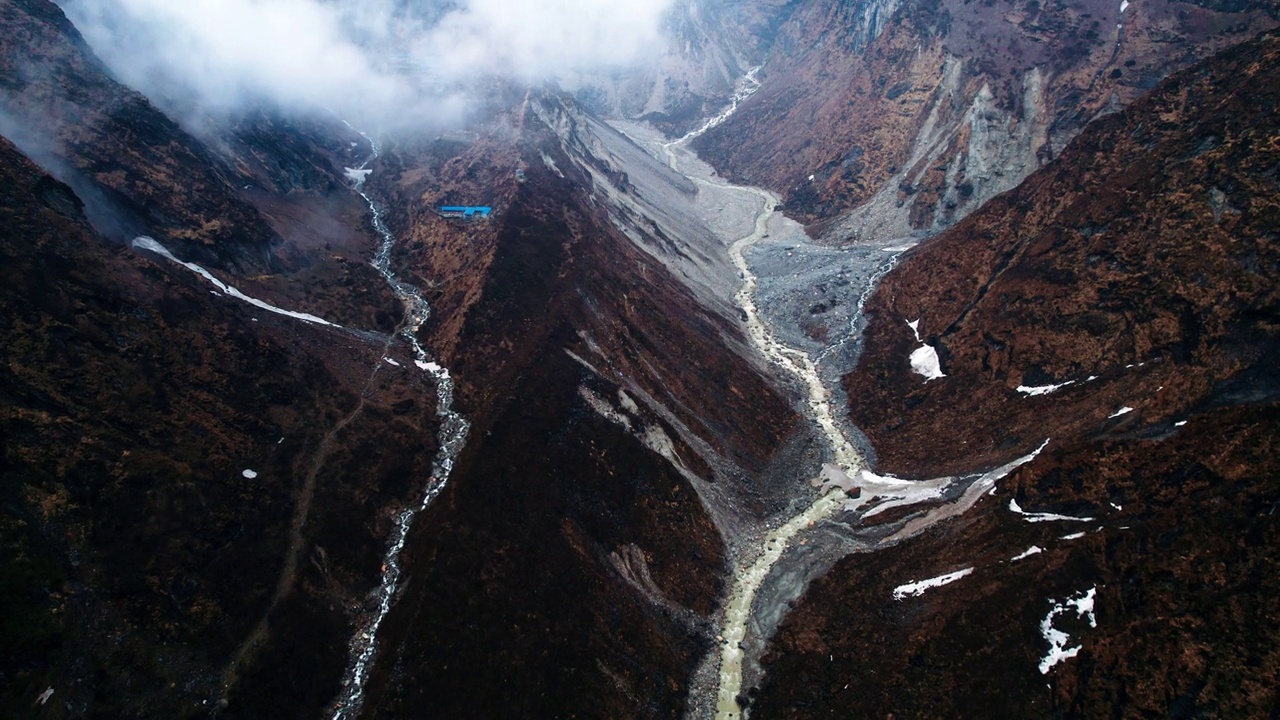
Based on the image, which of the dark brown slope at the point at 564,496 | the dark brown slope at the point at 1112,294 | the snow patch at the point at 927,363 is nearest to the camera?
the dark brown slope at the point at 564,496

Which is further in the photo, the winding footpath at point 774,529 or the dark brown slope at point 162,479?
the winding footpath at point 774,529

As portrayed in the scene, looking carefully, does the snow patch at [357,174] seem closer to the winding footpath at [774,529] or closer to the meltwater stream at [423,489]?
the meltwater stream at [423,489]

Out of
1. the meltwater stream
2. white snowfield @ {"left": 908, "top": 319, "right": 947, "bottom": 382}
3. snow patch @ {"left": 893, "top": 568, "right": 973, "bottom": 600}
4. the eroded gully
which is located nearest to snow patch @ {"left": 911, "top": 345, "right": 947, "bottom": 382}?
white snowfield @ {"left": 908, "top": 319, "right": 947, "bottom": 382}

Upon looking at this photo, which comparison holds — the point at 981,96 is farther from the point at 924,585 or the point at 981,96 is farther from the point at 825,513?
the point at 924,585

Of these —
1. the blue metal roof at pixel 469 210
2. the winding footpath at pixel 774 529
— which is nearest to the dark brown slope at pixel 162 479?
the winding footpath at pixel 774 529

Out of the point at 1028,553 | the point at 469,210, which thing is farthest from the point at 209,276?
the point at 1028,553

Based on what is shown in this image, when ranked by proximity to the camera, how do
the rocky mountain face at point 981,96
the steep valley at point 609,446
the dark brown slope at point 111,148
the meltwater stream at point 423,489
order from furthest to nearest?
the rocky mountain face at point 981,96, the dark brown slope at point 111,148, the meltwater stream at point 423,489, the steep valley at point 609,446

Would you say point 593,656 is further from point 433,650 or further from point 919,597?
point 919,597
